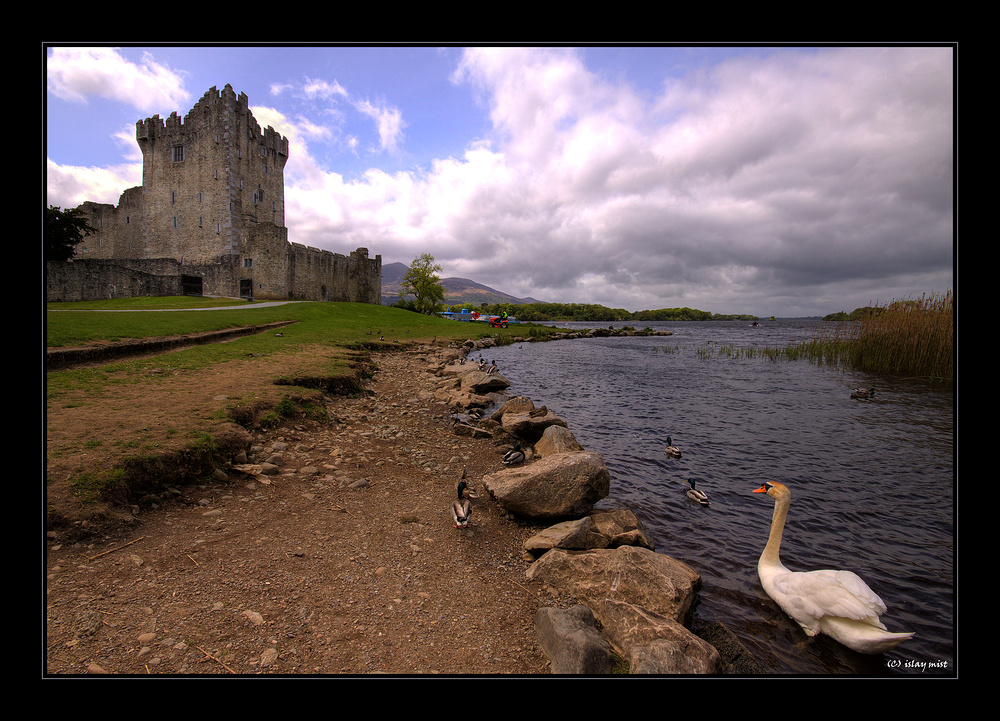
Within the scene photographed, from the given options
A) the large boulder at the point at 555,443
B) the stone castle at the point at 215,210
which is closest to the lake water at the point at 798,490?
the large boulder at the point at 555,443

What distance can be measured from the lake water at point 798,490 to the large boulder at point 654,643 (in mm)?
1120

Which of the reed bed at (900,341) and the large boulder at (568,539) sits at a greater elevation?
the reed bed at (900,341)

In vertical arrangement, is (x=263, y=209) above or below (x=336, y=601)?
above

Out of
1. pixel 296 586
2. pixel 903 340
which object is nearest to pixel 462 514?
pixel 296 586

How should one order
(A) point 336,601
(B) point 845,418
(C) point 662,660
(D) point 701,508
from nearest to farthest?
(C) point 662,660 → (A) point 336,601 → (D) point 701,508 → (B) point 845,418

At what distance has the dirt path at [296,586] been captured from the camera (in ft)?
10.2

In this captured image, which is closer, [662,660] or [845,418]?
[662,660]

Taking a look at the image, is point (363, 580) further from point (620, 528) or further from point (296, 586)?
point (620, 528)

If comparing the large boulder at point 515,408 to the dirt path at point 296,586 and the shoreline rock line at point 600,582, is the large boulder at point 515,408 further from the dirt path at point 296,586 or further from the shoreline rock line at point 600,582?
the dirt path at point 296,586

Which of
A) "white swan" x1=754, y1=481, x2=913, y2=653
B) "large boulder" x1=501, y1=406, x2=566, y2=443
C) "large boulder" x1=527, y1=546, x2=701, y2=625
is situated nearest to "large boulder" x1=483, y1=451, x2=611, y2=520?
"large boulder" x1=527, y1=546, x2=701, y2=625

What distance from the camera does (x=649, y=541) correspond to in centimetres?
586

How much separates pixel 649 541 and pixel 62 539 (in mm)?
7330
